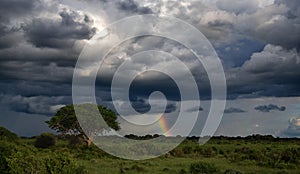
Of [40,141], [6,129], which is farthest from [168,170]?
[40,141]

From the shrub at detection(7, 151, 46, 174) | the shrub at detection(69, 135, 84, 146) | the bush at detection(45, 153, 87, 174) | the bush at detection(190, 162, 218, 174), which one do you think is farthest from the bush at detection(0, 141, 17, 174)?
the shrub at detection(69, 135, 84, 146)

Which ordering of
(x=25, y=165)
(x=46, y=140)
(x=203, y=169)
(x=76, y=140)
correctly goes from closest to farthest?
(x=25, y=165), (x=203, y=169), (x=46, y=140), (x=76, y=140)

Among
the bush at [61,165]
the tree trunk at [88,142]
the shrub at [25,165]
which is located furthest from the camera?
the tree trunk at [88,142]

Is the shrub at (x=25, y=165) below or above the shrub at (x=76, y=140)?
below

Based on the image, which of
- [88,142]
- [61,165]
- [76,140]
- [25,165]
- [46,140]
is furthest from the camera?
[76,140]

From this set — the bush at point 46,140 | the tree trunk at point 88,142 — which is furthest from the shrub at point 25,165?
the tree trunk at point 88,142

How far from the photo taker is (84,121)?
191 feet

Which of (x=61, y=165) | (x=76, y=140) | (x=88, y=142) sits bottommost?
(x=61, y=165)

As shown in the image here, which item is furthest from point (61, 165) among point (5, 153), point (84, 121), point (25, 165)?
point (84, 121)

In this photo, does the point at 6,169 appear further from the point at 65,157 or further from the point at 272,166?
the point at 272,166

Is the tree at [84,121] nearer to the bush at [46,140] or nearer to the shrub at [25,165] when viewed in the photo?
the bush at [46,140]

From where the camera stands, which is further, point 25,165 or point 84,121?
point 84,121

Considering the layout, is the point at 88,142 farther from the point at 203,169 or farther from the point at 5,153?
the point at 5,153

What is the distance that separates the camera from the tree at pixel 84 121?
58.6 meters
